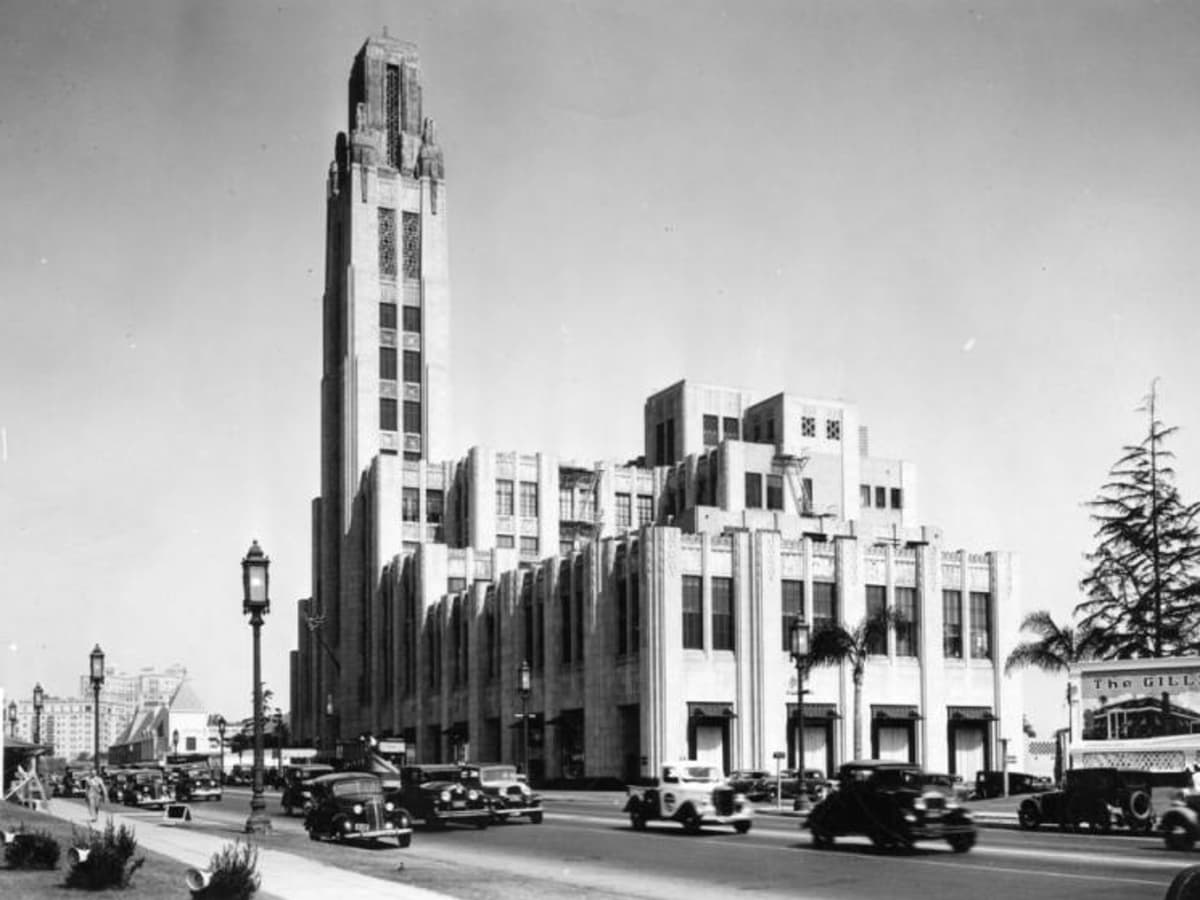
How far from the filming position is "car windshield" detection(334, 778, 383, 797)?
3183 centimetres

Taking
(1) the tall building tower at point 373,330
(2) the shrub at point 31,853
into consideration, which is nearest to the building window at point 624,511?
(1) the tall building tower at point 373,330

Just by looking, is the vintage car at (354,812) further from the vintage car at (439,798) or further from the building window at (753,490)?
the building window at (753,490)

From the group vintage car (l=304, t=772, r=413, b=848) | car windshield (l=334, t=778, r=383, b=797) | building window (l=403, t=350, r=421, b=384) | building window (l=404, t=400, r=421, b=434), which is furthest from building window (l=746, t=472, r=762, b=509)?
car windshield (l=334, t=778, r=383, b=797)

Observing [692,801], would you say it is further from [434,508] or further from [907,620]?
[434,508]

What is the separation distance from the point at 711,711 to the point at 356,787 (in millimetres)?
45406

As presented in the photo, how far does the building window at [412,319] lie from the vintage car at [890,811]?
9740 centimetres

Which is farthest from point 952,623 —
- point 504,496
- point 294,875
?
point 294,875

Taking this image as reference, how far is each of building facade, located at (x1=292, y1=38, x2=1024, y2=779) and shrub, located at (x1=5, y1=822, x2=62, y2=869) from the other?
4937 centimetres

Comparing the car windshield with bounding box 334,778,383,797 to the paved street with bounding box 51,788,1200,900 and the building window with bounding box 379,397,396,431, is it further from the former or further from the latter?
the building window with bounding box 379,397,396,431

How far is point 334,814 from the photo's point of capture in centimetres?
3056

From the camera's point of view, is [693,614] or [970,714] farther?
[970,714]

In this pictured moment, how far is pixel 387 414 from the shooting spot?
120 m

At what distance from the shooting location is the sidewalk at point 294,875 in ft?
61.9

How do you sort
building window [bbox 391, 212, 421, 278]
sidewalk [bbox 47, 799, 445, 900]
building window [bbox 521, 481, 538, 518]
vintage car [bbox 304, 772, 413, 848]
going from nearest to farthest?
sidewalk [bbox 47, 799, 445, 900] → vintage car [bbox 304, 772, 413, 848] → building window [bbox 521, 481, 538, 518] → building window [bbox 391, 212, 421, 278]
